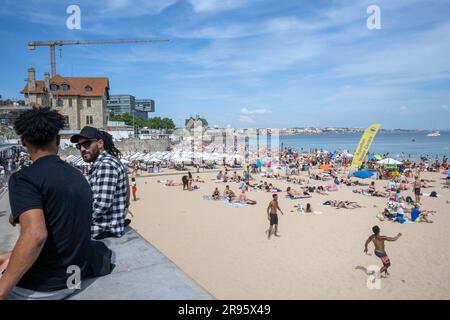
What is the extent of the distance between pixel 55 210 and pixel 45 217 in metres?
0.07

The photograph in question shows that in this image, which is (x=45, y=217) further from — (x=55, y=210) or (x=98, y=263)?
(x=98, y=263)

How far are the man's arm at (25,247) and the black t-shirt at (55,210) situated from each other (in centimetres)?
6

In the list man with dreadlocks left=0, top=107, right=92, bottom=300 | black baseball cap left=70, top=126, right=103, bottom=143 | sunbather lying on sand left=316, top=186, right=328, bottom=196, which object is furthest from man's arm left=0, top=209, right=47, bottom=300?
sunbather lying on sand left=316, top=186, right=328, bottom=196

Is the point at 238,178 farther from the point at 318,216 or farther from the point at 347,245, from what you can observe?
the point at 347,245

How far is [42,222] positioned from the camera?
1.85m

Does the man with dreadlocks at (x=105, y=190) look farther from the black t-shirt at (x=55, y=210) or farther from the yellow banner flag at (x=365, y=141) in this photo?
the yellow banner flag at (x=365, y=141)

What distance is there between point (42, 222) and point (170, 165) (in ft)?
121

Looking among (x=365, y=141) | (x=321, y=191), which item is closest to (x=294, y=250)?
(x=321, y=191)

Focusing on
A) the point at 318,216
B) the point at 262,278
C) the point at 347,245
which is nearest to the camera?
the point at 262,278

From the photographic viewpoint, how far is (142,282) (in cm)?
214

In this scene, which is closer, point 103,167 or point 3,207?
point 103,167

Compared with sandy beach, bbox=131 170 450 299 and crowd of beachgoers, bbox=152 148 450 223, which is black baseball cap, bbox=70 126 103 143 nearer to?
sandy beach, bbox=131 170 450 299

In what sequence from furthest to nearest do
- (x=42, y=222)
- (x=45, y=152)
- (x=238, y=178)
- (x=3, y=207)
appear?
(x=238, y=178)
(x=3, y=207)
(x=45, y=152)
(x=42, y=222)
